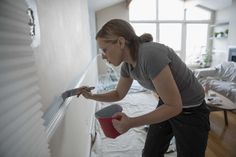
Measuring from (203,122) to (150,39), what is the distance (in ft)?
1.82

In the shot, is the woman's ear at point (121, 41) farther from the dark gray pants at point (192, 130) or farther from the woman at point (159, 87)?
the dark gray pants at point (192, 130)

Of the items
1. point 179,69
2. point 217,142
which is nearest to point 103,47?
point 179,69

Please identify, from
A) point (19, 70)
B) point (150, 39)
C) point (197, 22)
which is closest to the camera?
point (19, 70)

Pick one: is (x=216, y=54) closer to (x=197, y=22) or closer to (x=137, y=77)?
(x=197, y=22)

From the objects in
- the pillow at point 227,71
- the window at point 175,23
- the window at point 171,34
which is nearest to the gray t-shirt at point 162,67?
the pillow at point 227,71

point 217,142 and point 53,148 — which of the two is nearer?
point 53,148

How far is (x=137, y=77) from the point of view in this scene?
0.99 m

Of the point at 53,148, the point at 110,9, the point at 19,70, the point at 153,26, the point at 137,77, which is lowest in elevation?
the point at 53,148

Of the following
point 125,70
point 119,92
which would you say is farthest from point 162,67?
point 119,92

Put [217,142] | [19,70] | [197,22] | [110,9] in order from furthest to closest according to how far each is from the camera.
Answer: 1. [197,22]
2. [110,9]
3. [217,142]
4. [19,70]

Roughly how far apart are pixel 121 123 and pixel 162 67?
0.29 meters

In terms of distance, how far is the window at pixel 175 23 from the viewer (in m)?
5.94

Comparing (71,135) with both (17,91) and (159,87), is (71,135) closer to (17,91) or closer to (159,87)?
(159,87)

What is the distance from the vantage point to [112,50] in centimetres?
86
